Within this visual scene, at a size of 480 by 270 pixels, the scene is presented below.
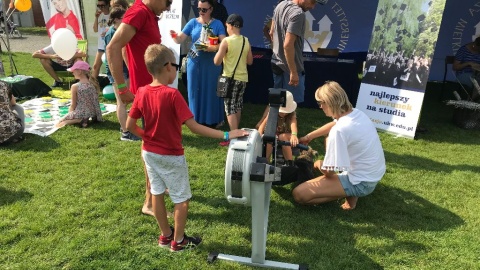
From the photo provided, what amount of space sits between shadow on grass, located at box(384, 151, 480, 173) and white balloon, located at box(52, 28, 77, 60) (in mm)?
5813

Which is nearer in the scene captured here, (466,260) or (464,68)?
(466,260)

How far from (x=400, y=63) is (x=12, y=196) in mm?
4891

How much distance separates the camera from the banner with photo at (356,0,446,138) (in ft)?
16.7

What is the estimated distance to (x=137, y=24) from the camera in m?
2.62

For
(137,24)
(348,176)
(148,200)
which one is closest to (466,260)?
(348,176)

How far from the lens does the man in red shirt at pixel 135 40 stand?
8.55 feet

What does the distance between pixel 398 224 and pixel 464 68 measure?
5744 millimetres

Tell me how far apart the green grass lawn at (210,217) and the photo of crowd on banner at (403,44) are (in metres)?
1.23

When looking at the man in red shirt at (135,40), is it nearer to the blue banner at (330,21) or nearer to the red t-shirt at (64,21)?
the blue banner at (330,21)

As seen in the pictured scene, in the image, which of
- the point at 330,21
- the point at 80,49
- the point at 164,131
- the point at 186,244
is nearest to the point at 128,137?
the point at 186,244

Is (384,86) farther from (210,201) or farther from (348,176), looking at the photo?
(210,201)

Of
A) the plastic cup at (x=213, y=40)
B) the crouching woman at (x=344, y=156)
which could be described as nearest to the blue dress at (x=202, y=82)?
the plastic cup at (x=213, y=40)

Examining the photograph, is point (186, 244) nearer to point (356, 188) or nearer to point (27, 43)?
point (356, 188)

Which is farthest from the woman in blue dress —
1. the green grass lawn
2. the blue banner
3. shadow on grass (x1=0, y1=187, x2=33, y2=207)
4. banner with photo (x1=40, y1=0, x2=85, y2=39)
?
banner with photo (x1=40, y1=0, x2=85, y2=39)
